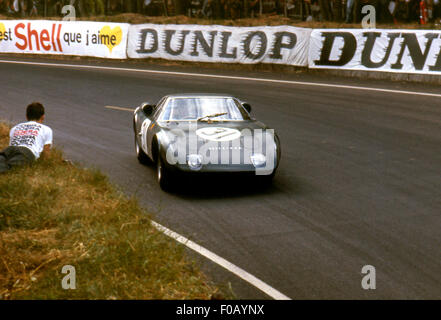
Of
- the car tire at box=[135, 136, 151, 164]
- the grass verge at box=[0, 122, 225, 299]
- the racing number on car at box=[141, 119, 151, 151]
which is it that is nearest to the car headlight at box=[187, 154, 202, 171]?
the grass verge at box=[0, 122, 225, 299]

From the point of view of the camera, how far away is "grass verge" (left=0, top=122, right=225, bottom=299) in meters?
5.78

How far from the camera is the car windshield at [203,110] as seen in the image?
10453 mm

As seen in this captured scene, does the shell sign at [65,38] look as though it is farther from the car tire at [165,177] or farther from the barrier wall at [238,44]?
the car tire at [165,177]

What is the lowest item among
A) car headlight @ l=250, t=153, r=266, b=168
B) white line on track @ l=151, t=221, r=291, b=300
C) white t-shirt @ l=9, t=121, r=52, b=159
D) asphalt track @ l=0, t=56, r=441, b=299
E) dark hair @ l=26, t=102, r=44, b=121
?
asphalt track @ l=0, t=56, r=441, b=299

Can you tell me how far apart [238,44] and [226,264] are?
1923 cm

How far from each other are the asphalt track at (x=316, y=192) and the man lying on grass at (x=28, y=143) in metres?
1.22

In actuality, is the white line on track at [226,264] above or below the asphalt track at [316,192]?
above

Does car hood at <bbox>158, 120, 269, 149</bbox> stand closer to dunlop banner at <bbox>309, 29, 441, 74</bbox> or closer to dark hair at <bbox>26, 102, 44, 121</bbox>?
dark hair at <bbox>26, 102, 44, 121</bbox>

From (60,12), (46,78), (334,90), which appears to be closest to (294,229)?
(334,90)

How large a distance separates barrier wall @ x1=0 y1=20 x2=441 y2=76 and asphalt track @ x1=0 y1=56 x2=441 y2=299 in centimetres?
173

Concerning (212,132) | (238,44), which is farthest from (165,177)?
(238,44)

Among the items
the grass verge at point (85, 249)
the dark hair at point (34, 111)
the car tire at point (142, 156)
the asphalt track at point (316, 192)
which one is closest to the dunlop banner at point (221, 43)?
the asphalt track at point (316, 192)

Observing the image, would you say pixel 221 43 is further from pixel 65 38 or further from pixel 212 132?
pixel 212 132
